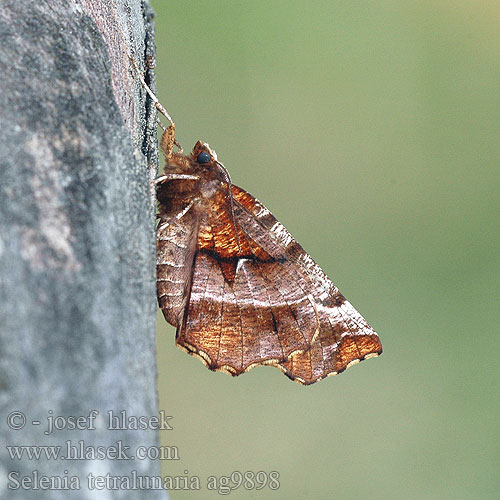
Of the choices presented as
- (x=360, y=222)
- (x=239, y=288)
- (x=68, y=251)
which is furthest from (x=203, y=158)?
(x=360, y=222)

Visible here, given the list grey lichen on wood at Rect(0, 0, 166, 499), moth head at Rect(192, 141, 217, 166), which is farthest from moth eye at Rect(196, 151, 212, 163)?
grey lichen on wood at Rect(0, 0, 166, 499)

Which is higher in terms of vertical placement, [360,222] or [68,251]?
[360,222]

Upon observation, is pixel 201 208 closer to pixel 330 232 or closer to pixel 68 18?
pixel 68 18

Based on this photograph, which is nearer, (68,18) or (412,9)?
(68,18)

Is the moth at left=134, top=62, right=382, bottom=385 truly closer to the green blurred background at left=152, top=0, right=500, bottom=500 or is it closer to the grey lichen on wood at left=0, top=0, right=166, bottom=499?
the grey lichen on wood at left=0, top=0, right=166, bottom=499

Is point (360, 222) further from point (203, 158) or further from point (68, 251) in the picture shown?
point (68, 251)

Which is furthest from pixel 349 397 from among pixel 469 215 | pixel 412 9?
pixel 412 9

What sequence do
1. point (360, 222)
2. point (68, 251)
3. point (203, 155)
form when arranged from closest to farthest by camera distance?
point (68, 251), point (203, 155), point (360, 222)

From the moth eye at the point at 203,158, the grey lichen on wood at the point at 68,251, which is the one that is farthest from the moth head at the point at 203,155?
the grey lichen on wood at the point at 68,251
